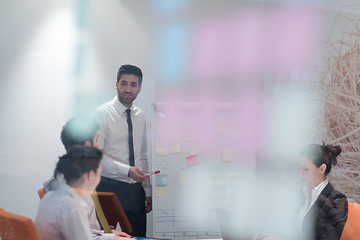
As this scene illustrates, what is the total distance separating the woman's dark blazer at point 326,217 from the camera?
5.72 ft

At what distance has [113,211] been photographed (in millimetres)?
1891

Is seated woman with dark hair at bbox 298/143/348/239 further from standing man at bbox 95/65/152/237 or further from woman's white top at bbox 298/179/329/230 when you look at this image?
standing man at bbox 95/65/152/237

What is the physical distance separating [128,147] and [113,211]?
0.34 m

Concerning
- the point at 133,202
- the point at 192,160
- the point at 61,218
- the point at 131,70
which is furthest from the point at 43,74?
the point at 192,160

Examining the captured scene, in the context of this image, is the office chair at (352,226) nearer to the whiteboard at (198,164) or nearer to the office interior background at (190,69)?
the office interior background at (190,69)

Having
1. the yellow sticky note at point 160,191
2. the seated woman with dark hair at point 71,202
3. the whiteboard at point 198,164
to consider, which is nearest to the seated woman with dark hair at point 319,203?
the whiteboard at point 198,164

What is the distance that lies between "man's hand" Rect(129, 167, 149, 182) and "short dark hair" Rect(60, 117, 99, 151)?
12.8 inches

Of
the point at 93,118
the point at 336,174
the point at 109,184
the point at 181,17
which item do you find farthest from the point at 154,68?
the point at 336,174

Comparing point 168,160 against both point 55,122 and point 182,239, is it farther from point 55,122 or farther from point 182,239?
point 55,122

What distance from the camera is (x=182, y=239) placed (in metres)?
2.44

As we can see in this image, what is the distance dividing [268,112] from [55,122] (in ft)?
4.57

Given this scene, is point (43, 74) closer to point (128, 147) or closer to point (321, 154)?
point (128, 147)

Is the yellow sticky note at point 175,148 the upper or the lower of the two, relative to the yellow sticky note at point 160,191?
upper

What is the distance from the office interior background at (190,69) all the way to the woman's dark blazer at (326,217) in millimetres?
496
